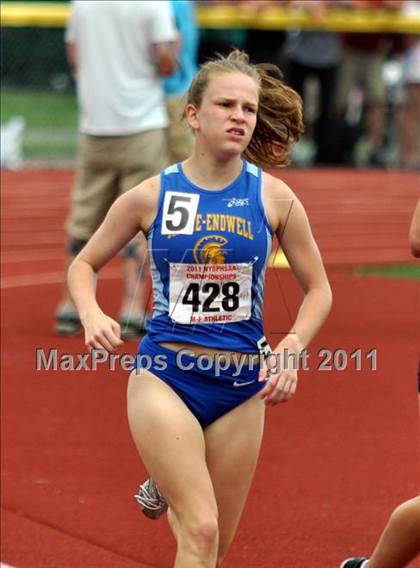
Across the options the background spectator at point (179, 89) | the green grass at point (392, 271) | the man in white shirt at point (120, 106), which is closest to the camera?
the man in white shirt at point (120, 106)

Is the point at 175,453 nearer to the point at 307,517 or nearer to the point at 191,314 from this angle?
the point at 191,314

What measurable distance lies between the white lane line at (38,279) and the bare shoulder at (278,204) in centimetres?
755

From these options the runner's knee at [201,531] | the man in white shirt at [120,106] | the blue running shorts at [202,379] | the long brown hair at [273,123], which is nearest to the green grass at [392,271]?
the man in white shirt at [120,106]

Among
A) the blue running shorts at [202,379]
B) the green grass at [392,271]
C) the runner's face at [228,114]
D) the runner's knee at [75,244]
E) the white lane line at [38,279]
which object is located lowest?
the green grass at [392,271]

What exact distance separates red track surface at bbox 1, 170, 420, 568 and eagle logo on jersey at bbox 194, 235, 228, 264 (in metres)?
1.59

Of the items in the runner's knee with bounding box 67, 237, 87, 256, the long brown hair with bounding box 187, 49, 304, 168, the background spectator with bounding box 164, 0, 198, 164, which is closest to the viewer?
the long brown hair with bounding box 187, 49, 304, 168

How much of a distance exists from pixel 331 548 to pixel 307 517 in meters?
0.43

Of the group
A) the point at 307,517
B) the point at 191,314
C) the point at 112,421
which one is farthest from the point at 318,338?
the point at 191,314

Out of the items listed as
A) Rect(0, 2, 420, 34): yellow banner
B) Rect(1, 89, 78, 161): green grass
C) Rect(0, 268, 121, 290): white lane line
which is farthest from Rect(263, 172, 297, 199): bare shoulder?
Rect(1, 89, 78, 161): green grass

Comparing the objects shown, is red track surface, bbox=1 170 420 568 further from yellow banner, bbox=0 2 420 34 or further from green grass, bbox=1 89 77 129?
green grass, bbox=1 89 77 129

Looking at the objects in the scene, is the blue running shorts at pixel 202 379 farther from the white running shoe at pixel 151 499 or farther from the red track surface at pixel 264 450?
the red track surface at pixel 264 450

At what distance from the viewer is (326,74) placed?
20984mm

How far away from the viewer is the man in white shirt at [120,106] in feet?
31.8

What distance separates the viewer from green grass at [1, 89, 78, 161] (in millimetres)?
22375
